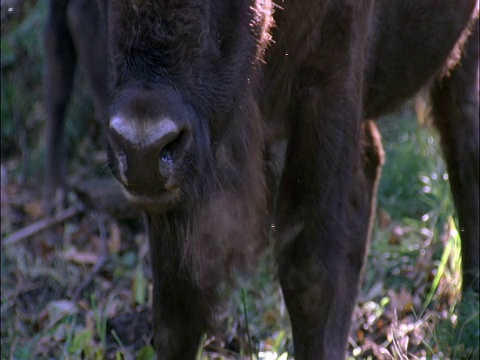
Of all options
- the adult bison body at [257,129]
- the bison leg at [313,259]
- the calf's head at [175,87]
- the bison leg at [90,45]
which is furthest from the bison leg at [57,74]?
the calf's head at [175,87]

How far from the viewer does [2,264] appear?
480 cm

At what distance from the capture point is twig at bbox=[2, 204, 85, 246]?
199 inches

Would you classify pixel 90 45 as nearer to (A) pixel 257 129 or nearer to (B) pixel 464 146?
(A) pixel 257 129

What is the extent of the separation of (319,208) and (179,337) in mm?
697

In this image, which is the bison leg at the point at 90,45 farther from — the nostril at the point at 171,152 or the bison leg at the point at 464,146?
the nostril at the point at 171,152

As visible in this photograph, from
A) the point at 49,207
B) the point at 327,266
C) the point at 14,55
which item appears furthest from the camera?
the point at 14,55

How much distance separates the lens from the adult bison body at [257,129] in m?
2.58

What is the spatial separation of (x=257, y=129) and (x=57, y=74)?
2045 millimetres

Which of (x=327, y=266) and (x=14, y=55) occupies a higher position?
(x=327, y=266)

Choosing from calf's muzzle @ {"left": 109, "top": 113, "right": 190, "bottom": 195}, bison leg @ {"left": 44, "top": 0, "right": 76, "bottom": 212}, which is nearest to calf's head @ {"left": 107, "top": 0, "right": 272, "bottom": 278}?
calf's muzzle @ {"left": 109, "top": 113, "right": 190, "bottom": 195}

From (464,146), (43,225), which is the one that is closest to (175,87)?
(464,146)

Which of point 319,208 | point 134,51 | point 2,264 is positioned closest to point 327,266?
point 319,208

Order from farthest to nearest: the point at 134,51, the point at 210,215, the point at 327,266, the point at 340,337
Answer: the point at 340,337
the point at 327,266
the point at 210,215
the point at 134,51

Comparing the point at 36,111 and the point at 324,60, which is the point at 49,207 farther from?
the point at 324,60
